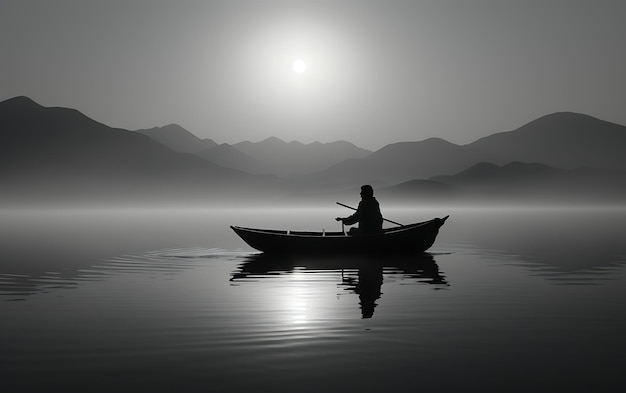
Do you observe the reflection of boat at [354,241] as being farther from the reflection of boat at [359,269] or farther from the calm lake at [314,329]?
the calm lake at [314,329]

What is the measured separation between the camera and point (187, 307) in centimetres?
1767

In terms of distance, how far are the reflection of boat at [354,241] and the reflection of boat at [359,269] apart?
500mm

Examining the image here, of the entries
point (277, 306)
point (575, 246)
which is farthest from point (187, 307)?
point (575, 246)

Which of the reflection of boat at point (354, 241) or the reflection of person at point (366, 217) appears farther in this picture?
the reflection of boat at point (354, 241)

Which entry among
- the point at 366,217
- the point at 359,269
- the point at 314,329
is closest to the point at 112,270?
the point at 359,269

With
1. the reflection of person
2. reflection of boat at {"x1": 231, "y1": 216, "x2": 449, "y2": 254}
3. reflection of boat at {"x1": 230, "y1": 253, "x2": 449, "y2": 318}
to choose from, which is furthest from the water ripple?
the reflection of person

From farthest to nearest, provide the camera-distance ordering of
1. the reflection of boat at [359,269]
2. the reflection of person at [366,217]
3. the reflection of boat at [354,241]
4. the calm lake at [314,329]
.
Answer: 1. the reflection of boat at [354,241]
2. the reflection of person at [366,217]
3. the reflection of boat at [359,269]
4. the calm lake at [314,329]

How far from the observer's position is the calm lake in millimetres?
10438

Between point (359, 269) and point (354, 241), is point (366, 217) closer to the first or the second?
point (354, 241)

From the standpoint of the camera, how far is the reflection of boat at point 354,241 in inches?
1196

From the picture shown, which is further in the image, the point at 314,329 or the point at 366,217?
the point at 366,217

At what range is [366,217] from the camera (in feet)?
98.9

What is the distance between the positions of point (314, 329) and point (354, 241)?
16.3 m

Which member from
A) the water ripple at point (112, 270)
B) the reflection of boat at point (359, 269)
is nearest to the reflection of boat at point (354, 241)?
the reflection of boat at point (359, 269)
